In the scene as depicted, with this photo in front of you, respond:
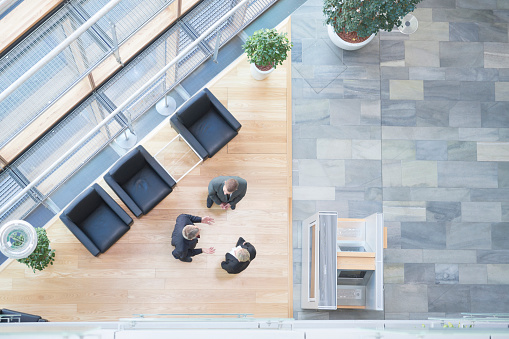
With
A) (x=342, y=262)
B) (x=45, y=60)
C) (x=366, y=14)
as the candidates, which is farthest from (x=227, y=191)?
(x=366, y=14)

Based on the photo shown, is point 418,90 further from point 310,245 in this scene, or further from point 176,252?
point 176,252

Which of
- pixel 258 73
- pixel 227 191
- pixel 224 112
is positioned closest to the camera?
pixel 227 191

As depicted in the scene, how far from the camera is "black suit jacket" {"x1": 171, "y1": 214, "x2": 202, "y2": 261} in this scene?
16.8 feet

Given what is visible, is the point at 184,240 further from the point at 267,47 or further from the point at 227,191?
the point at 267,47

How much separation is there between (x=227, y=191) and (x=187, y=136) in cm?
94

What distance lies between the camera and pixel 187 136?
5.38 m

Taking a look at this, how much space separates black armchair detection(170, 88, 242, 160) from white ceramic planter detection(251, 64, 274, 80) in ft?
2.20

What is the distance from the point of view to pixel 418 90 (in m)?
6.21

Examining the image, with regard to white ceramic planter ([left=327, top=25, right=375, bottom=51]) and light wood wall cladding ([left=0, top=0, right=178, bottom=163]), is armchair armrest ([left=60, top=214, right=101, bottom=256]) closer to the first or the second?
light wood wall cladding ([left=0, top=0, right=178, bottom=163])

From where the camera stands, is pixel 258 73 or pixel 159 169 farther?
pixel 258 73

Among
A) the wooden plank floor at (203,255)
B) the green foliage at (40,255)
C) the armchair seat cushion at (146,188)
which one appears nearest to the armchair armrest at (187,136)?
the wooden plank floor at (203,255)

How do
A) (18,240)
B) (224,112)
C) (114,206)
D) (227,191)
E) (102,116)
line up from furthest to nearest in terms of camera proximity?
(102,116) → (224,112) → (114,206) → (227,191) → (18,240)

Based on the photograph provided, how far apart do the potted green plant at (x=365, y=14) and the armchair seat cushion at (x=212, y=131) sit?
5.84 ft

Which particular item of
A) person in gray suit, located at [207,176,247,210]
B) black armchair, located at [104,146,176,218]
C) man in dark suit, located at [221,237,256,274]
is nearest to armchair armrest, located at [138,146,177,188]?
black armchair, located at [104,146,176,218]
